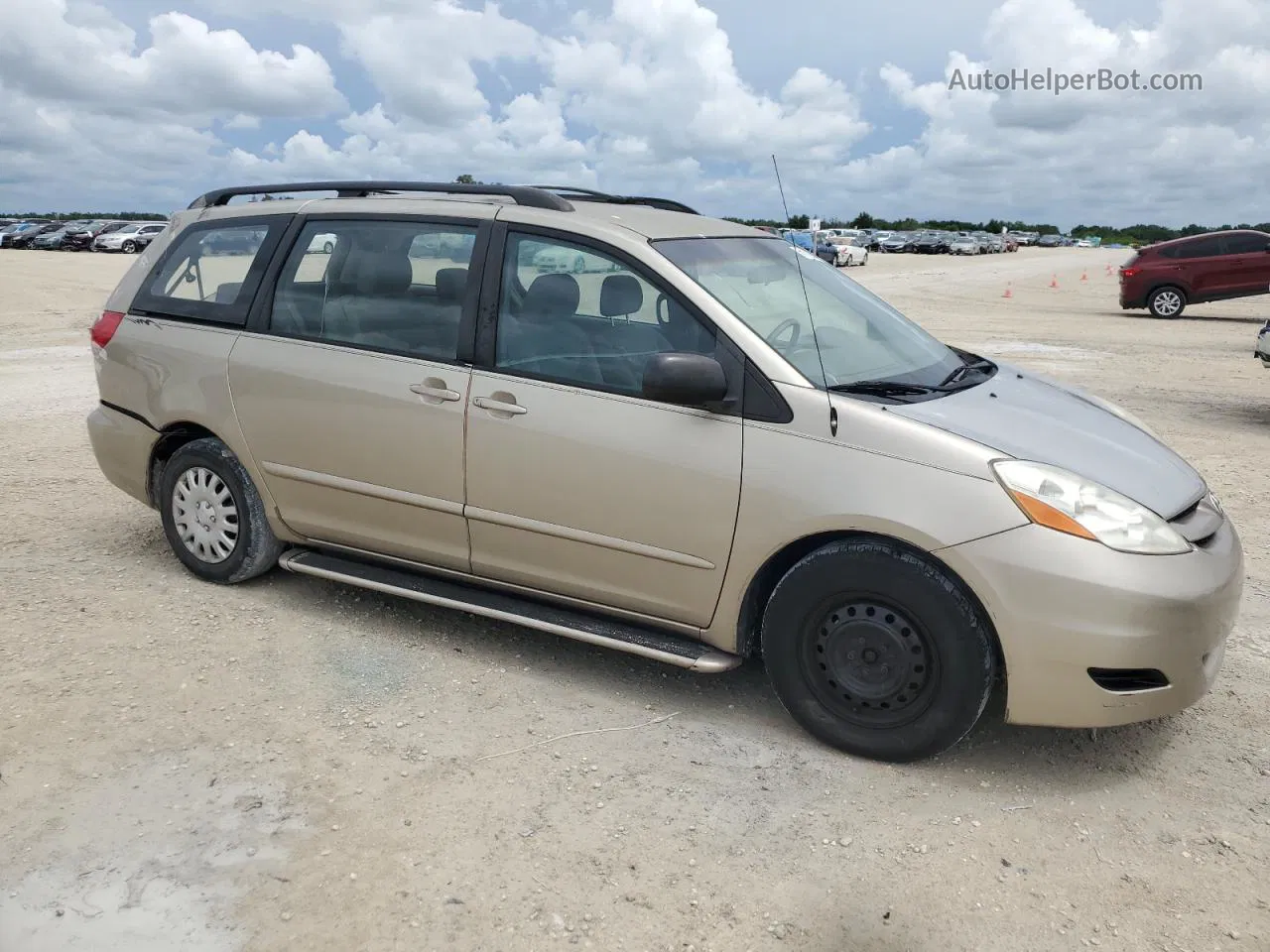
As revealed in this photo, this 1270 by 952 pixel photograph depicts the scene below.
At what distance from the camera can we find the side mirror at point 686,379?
3.55 metres

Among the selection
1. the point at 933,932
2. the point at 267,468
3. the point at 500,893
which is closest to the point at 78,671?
the point at 267,468

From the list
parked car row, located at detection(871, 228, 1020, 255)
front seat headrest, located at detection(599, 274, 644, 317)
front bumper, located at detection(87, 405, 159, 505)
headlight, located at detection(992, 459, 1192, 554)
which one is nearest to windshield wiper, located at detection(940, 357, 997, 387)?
headlight, located at detection(992, 459, 1192, 554)

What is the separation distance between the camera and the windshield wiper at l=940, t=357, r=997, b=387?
4.11 m

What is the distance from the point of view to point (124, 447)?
518cm

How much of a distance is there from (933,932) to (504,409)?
2.23 metres

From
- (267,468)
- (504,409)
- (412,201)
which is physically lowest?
(267,468)

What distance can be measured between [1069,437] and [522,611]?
202 centimetres

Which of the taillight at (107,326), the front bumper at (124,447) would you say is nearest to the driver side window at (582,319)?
the front bumper at (124,447)

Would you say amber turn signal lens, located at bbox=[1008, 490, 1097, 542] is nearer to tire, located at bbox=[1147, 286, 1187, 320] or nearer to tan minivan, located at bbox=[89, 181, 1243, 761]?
tan minivan, located at bbox=[89, 181, 1243, 761]

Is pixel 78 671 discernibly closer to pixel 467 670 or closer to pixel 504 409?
pixel 467 670

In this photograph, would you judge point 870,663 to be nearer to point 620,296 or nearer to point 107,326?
point 620,296

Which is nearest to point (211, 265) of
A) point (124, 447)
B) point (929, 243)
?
point (124, 447)

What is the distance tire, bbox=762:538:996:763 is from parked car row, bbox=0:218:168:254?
4640cm

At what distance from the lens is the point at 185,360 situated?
4883 millimetres
